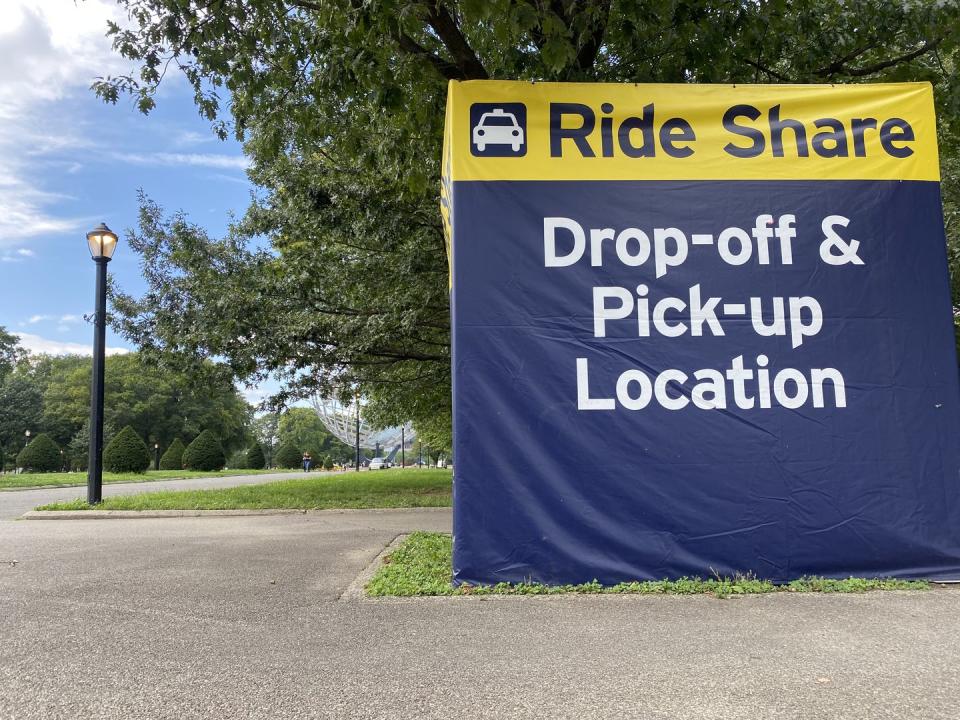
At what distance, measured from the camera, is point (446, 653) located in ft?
13.0

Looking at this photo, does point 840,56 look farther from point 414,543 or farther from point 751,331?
point 414,543

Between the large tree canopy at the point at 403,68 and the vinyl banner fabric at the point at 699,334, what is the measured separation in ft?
3.59

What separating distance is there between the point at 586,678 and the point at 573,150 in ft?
14.0

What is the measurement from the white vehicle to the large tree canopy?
25.9 inches

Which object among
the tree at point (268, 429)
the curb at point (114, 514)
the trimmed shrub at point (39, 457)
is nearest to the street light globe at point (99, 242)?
the curb at point (114, 514)

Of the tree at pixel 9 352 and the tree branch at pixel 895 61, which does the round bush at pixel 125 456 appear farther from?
the tree at pixel 9 352

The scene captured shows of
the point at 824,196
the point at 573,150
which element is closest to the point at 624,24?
the point at 573,150

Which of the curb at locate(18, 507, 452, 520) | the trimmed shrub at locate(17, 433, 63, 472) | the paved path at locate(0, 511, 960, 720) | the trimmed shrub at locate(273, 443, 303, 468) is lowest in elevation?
the trimmed shrub at locate(273, 443, 303, 468)

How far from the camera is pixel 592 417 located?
19.0ft

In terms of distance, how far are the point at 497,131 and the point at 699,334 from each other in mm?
2448

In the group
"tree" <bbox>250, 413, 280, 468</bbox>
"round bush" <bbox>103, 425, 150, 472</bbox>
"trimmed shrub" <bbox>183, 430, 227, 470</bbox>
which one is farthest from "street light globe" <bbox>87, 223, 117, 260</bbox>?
"tree" <bbox>250, 413, 280, 468</bbox>

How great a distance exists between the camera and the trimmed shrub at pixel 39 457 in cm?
4100

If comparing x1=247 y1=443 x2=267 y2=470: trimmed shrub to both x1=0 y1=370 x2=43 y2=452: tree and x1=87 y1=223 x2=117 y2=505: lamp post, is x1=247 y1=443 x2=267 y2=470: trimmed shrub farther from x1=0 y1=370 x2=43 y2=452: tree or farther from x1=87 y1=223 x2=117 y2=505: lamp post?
x1=87 y1=223 x2=117 y2=505: lamp post

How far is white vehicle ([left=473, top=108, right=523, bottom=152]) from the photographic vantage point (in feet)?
19.9
